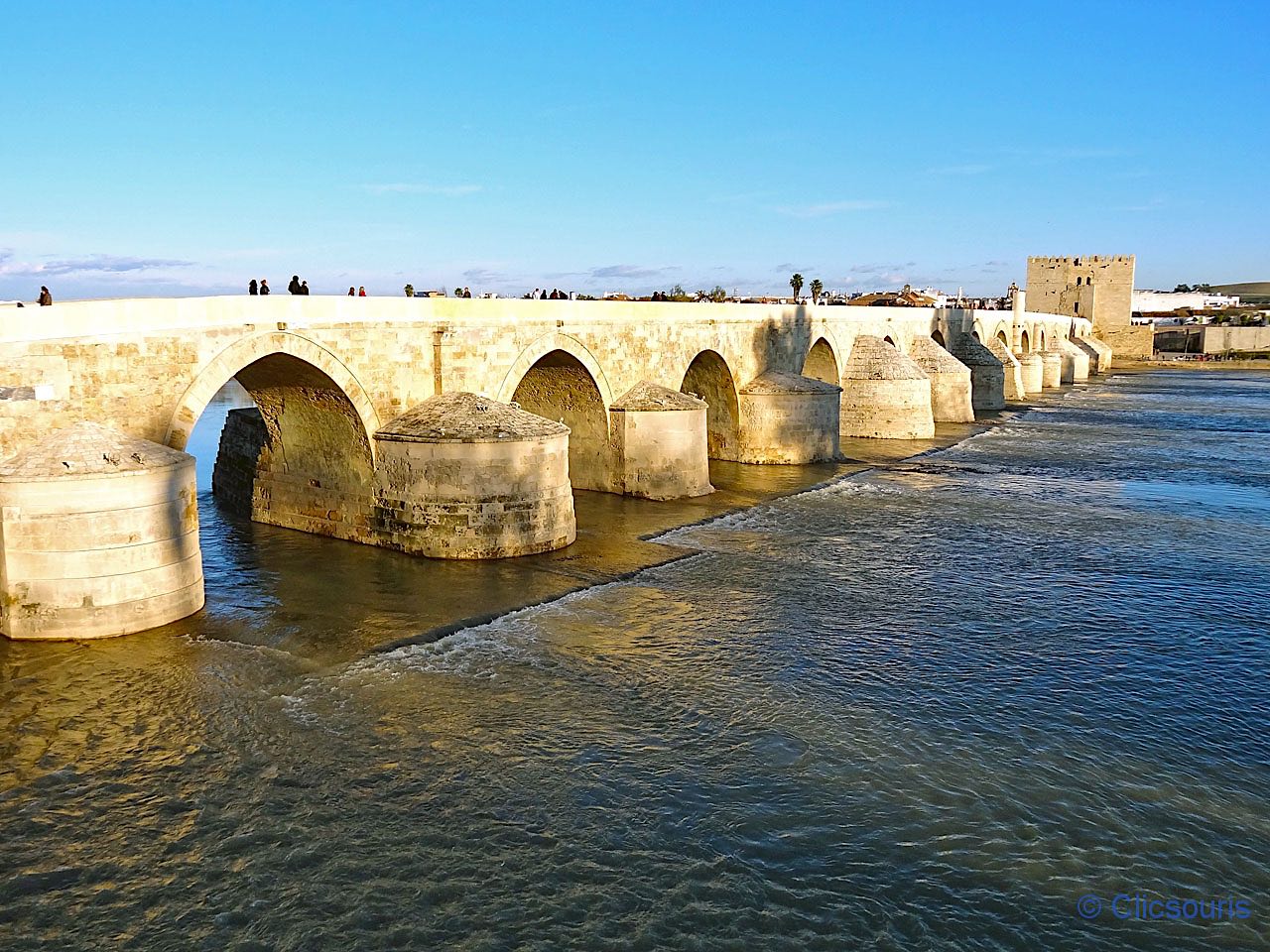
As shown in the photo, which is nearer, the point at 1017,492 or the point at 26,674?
the point at 26,674

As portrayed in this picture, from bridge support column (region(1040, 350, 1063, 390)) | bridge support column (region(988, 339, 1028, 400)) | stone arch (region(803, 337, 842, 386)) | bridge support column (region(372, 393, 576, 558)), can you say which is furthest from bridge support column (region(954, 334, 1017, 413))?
bridge support column (region(372, 393, 576, 558))

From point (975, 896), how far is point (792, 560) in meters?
9.50

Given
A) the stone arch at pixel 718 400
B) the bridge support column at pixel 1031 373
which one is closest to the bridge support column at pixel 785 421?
the stone arch at pixel 718 400

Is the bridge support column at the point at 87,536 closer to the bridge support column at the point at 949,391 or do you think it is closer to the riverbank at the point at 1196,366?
the bridge support column at the point at 949,391

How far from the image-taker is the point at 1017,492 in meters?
23.3

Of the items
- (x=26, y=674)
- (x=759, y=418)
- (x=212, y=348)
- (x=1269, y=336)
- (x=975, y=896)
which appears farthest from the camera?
(x=1269, y=336)

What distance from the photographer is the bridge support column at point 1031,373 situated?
180ft

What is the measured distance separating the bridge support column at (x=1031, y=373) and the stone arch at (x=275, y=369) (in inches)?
1796

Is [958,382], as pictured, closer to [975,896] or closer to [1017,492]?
[1017,492]

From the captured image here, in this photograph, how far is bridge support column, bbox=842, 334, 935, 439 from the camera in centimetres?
3403

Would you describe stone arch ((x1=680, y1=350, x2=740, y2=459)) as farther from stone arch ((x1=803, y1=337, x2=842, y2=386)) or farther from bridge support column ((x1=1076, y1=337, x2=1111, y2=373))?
bridge support column ((x1=1076, y1=337, x2=1111, y2=373))

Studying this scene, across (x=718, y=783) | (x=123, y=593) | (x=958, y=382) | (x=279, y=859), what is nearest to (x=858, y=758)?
(x=718, y=783)

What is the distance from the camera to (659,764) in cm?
897
